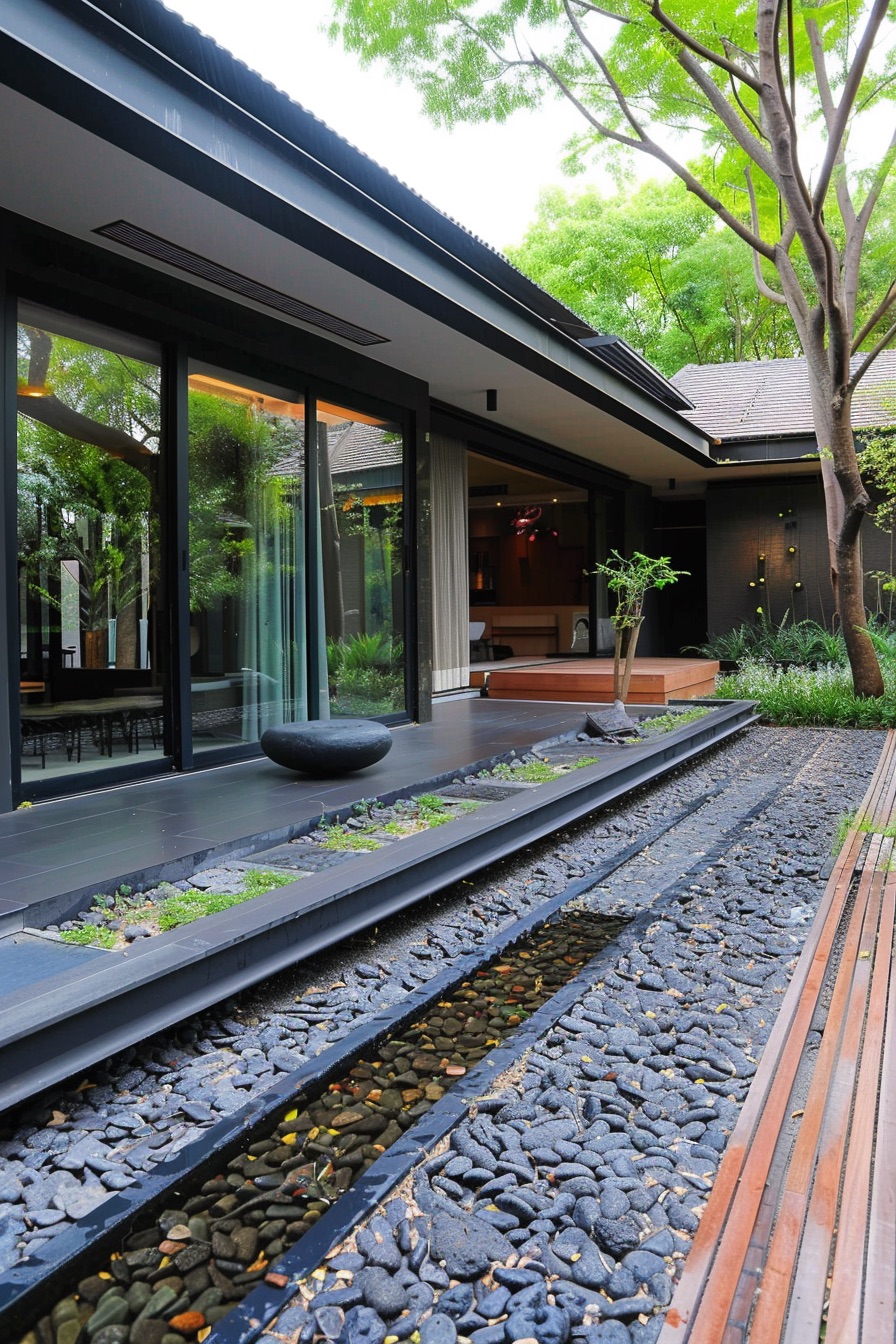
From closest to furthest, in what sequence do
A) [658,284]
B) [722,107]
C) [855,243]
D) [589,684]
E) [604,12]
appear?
[604,12] < [722,107] < [855,243] < [589,684] < [658,284]

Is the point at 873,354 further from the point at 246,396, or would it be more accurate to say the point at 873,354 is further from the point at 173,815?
the point at 173,815

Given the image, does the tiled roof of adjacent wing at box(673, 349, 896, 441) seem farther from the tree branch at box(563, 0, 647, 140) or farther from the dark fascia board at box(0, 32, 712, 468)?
the dark fascia board at box(0, 32, 712, 468)

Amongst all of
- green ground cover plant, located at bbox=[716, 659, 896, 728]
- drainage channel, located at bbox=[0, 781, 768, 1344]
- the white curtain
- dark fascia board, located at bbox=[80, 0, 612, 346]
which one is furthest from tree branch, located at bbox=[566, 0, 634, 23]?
drainage channel, located at bbox=[0, 781, 768, 1344]

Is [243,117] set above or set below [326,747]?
above

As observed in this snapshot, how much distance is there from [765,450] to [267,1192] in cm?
1307

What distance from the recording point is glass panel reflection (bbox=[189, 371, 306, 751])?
19.0 feet

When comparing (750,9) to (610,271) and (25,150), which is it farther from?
(610,271)

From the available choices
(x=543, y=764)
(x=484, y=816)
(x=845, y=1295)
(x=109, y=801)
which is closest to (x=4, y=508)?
(x=109, y=801)

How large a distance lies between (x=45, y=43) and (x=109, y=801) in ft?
10.4

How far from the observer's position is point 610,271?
25906 millimetres

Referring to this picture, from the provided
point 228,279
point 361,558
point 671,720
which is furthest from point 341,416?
point 671,720

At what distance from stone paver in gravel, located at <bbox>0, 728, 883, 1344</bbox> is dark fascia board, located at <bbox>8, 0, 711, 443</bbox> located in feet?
10.0

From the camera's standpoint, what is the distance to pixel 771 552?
583 inches

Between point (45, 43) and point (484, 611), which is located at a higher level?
point (45, 43)
